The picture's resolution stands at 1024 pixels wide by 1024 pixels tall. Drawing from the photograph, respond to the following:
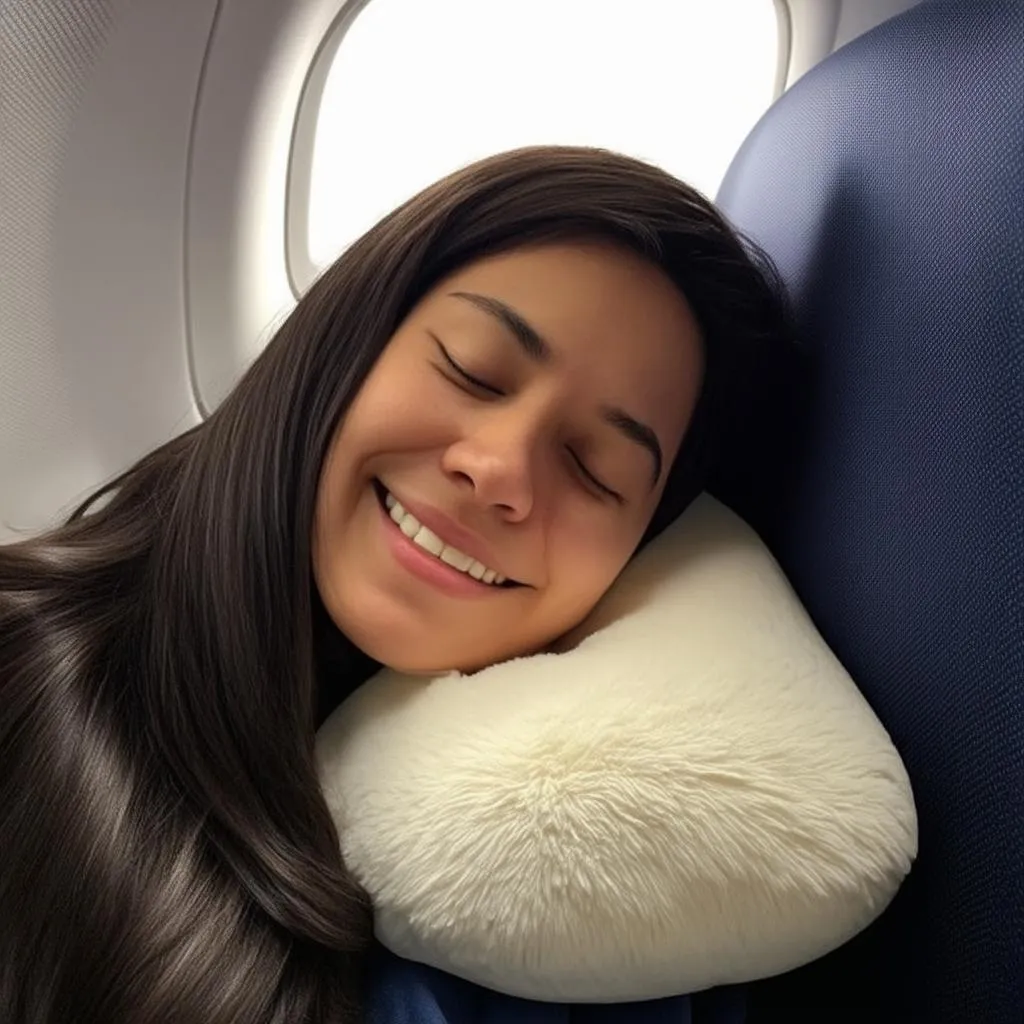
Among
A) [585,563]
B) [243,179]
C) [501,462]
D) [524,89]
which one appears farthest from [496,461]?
[524,89]

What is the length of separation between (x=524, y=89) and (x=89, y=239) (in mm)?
561

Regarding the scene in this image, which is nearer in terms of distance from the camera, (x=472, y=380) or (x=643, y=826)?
(x=643, y=826)

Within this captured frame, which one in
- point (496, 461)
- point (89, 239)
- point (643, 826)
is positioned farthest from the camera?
point (89, 239)

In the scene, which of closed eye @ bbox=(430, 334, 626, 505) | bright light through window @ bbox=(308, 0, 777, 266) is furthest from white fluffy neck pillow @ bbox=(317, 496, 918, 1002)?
bright light through window @ bbox=(308, 0, 777, 266)

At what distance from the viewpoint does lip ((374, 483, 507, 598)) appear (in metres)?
0.79

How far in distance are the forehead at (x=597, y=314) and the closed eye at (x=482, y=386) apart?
26 mm

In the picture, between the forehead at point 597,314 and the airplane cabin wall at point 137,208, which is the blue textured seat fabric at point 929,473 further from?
the airplane cabin wall at point 137,208

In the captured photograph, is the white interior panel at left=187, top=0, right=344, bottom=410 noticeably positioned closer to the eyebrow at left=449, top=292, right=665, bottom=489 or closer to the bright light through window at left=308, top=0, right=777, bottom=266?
the bright light through window at left=308, top=0, right=777, bottom=266

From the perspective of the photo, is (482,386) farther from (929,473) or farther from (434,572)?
(929,473)

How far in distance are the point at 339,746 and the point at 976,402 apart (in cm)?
48

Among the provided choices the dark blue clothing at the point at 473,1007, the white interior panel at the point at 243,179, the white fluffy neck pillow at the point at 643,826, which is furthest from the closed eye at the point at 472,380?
the white interior panel at the point at 243,179

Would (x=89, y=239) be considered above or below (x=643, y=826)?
above

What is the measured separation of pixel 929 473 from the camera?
0.68m

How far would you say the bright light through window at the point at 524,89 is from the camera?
1305mm
